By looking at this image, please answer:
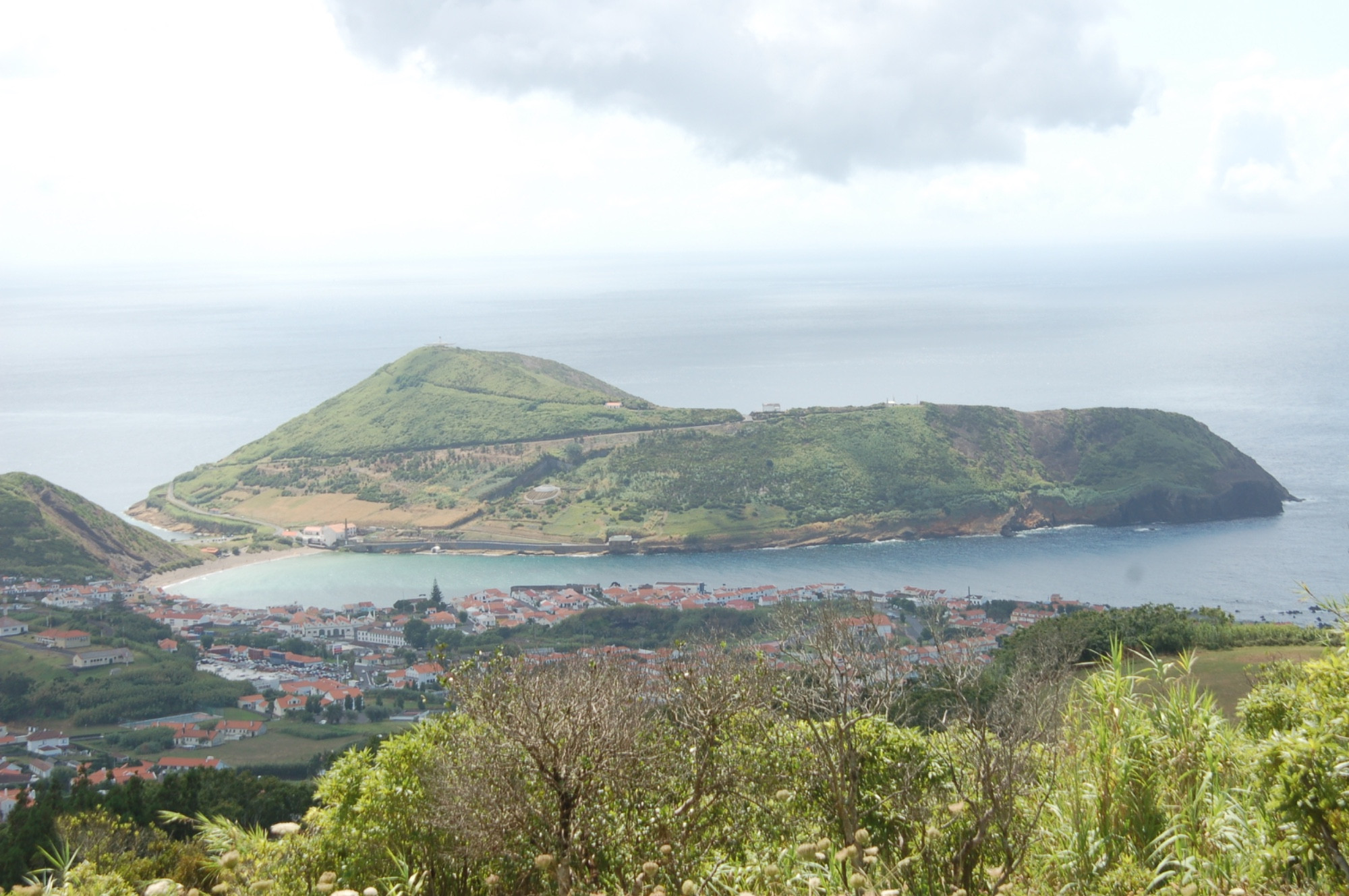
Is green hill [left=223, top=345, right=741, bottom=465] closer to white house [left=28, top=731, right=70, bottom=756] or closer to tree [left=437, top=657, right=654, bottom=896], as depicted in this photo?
white house [left=28, top=731, right=70, bottom=756]

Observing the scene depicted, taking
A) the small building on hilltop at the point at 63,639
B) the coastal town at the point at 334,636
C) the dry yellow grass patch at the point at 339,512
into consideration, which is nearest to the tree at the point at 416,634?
the coastal town at the point at 334,636

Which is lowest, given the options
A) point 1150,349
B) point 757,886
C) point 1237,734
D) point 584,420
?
point 757,886

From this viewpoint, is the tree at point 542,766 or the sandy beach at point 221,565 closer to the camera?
the tree at point 542,766

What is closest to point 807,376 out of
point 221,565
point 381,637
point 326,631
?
point 221,565

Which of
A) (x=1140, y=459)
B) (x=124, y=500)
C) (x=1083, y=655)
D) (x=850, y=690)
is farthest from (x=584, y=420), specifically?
(x=850, y=690)

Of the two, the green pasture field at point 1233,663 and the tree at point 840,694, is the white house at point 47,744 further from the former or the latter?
the green pasture field at point 1233,663

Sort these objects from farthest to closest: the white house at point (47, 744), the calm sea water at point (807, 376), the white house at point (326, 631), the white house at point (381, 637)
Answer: the calm sea water at point (807, 376) → the white house at point (326, 631) → the white house at point (381, 637) → the white house at point (47, 744)

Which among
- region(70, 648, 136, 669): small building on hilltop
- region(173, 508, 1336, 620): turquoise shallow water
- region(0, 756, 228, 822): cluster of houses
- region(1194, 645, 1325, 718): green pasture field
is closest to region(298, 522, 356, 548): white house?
region(173, 508, 1336, 620): turquoise shallow water

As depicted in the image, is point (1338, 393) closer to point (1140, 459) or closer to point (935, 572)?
point (1140, 459)
